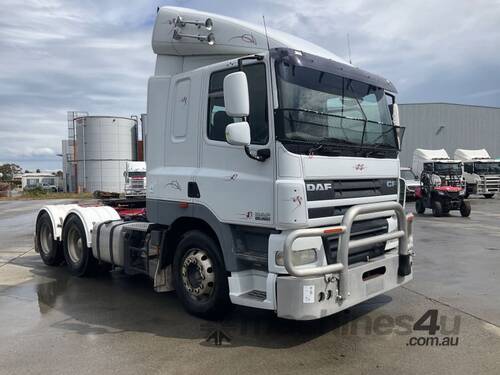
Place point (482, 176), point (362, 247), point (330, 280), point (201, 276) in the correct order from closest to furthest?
point (330, 280) < point (362, 247) < point (201, 276) < point (482, 176)

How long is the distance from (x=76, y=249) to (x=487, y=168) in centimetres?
2652

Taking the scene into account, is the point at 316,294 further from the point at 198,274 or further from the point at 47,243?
the point at 47,243

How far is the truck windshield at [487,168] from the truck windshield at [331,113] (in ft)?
83.6

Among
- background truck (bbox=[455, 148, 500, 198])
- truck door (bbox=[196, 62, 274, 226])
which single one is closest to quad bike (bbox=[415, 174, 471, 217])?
background truck (bbox=[455, 148, 500, 198])

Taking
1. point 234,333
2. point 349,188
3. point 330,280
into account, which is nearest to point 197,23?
point 349,188

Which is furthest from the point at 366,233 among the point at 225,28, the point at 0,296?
the point at 0,296

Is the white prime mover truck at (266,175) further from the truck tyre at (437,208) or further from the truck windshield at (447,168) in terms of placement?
the truck windshield at (447,168)

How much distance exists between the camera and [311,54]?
15.7ft

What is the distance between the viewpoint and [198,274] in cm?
525

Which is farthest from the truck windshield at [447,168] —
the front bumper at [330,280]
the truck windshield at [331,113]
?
the front bumper at [330,280]

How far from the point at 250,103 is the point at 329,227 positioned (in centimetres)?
146

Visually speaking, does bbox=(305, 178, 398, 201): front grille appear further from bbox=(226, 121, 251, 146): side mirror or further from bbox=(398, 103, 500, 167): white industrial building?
bbox=(398, 103, 500, 167): white industrial building

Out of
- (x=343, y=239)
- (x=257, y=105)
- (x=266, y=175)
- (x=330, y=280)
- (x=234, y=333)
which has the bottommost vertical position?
(x=234, y=333)

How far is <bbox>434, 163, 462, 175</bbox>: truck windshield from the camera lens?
22.8m
